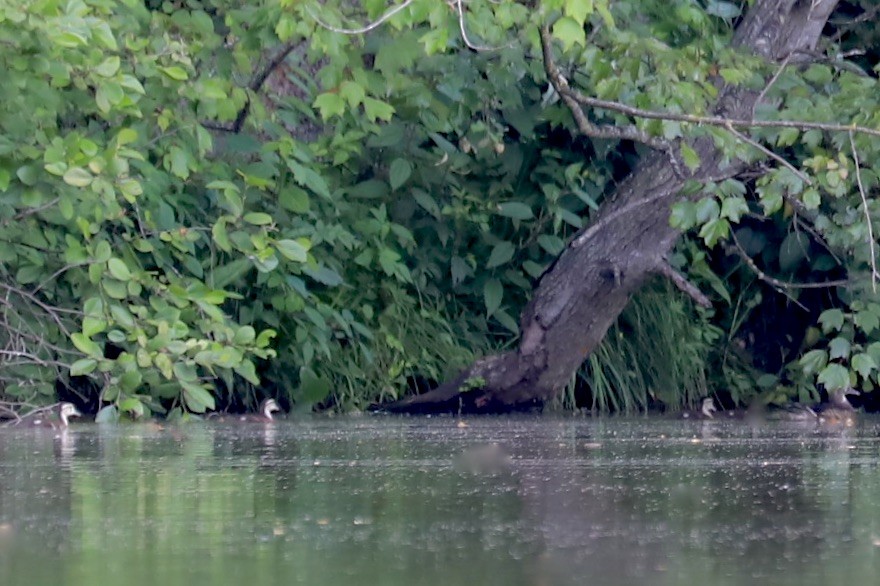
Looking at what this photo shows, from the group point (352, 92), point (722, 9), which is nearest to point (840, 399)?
point (722, 9)

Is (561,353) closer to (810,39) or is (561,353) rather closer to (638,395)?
(638,395)

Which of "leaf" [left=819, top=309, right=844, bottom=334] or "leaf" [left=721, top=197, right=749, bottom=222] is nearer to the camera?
"leaf" [left=721, top=197, right=749, bottom=222]

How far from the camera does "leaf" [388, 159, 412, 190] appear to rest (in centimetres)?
638

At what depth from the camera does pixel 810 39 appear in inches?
249

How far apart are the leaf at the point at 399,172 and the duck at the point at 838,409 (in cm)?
196

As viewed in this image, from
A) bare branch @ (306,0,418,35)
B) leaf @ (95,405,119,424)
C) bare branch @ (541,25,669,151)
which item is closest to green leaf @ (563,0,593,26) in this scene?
bare branch @ (306,0,418,35)

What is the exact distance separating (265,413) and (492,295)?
1.18 m

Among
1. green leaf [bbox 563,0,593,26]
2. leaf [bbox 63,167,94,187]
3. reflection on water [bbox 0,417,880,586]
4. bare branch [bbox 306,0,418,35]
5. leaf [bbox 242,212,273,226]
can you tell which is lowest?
reflection on water [bbox 0,417,880,586]

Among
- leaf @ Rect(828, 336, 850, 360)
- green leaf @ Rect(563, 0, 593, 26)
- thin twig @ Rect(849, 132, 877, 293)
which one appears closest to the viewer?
green leaf @ Rect(563, 0, 593, 26)

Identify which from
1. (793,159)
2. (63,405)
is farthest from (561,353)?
(63,405)

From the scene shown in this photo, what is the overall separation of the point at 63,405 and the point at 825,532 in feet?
11.8

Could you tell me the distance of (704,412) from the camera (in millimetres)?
6797

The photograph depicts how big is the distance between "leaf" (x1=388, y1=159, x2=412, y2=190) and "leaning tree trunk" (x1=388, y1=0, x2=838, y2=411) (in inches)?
28.7

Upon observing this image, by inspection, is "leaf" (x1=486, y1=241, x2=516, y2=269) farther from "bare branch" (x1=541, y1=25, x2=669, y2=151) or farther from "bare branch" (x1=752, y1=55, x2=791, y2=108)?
"bare branch" (x1=752, y1=55, x2=791, y2=108)
